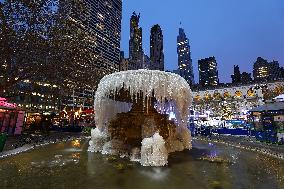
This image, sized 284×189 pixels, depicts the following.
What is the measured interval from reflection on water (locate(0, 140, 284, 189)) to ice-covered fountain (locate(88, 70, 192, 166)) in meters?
0.86

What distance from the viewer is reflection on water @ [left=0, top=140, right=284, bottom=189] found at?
17.0ft

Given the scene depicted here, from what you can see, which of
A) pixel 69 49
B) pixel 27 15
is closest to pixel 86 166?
pixel 69 49

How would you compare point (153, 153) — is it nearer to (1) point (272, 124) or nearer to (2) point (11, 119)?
(1) point (272, 124)

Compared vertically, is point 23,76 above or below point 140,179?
above

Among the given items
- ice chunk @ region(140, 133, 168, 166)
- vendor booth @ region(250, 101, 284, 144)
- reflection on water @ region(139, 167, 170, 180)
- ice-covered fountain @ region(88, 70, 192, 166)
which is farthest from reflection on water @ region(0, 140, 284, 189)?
vendor booth @ region(250, 101, 284, 144)

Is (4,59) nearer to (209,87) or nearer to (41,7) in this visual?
(41,7)

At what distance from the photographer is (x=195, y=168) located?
709cm

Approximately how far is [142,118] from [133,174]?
12.3ft

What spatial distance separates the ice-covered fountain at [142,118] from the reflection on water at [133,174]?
0.86 m

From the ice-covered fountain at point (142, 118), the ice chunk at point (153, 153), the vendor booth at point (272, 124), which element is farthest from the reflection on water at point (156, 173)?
the vendor booth at point (272, 124)

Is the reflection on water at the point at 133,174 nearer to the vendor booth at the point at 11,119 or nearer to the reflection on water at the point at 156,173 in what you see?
the reflection on water at the point at 156,173

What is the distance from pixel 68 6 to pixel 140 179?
18.4 m

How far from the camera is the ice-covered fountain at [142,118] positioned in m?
8.41

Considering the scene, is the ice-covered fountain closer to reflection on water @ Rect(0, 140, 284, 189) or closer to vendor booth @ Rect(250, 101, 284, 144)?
reflection on water @ Rect(0, 140, 284, 189)
